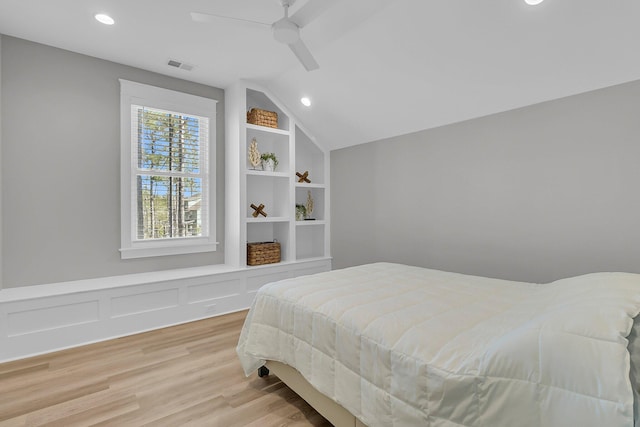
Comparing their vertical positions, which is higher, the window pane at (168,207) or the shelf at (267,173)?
the shelf at (267,173)

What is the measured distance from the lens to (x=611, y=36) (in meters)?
2.08

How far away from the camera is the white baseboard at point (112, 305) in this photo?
254 centimetres

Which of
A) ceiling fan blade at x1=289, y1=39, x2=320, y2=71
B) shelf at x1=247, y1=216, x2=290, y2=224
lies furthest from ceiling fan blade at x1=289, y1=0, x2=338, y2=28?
shelf at x1=247, y1=216, x2=290, y2=224

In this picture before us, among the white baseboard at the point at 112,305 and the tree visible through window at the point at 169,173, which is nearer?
the white baseboard at the point at 112,305

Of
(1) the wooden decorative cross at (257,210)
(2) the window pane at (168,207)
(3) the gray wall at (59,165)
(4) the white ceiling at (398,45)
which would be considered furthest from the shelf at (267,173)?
(3) the gray wall at (59,165)

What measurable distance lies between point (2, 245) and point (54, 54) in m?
1.85

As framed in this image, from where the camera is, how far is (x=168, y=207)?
3.65m

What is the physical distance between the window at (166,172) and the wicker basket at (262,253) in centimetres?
49

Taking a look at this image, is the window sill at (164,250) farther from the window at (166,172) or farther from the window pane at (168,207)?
the window pane at (168,207)

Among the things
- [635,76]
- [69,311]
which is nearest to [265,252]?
[69,311]

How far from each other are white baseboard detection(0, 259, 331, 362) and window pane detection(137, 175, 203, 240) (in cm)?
49

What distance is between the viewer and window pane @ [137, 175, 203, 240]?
3490 millimetres

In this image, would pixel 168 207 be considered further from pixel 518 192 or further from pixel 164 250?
pixel 518 192

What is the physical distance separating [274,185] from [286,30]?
2638 mm
